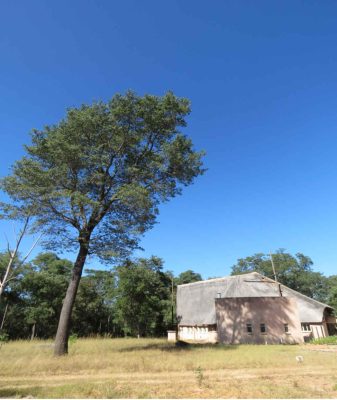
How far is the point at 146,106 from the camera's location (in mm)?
17938

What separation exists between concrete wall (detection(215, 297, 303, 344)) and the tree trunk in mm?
19040

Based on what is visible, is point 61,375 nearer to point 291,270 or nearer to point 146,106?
point 146,106

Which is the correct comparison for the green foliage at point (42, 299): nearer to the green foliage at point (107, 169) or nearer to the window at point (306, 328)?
the green foliage at point (107, 169)

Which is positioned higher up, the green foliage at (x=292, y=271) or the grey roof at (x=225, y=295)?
the green foliage at (x=292, y=271)

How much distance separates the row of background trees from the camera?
36.9 metres

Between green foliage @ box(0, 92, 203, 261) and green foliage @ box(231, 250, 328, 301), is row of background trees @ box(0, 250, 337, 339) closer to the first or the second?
green foliage @ box(0, 92, 203, 261)

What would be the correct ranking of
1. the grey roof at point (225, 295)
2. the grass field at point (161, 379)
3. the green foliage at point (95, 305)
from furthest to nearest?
the green foliage at point (95, 305) < the grey roof at point (225, 295) < the grass field at point (161, 379)

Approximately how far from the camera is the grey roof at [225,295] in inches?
1266

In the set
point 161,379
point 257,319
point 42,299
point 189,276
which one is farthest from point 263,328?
point 189,276

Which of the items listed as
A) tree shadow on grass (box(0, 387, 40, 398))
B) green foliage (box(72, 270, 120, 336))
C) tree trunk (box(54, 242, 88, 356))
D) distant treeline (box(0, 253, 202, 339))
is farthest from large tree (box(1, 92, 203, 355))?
green foliage (box(72, 270, 120, 336))

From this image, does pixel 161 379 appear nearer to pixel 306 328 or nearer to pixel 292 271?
pixel 306 328

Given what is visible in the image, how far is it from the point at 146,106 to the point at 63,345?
48.8 ft

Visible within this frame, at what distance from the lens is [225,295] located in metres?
31.5

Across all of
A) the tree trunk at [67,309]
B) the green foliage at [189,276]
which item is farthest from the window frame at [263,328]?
the green foliage at [189,276]
